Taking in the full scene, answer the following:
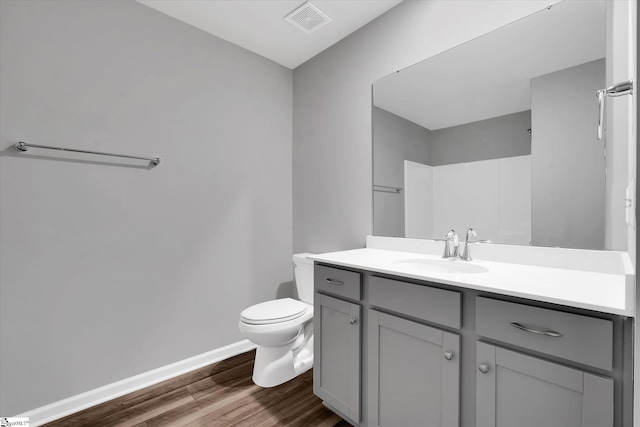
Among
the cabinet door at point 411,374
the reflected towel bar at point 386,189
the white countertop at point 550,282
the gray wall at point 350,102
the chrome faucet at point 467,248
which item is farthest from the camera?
the reflected towel bar at point 386,189

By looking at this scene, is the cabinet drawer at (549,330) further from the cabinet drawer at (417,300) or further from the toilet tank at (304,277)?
the toilet tank at (304,277)

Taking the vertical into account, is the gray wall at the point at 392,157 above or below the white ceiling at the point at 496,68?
below

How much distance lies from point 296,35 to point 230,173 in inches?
45.9

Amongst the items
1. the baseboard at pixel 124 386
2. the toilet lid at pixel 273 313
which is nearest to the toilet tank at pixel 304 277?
the toilet lid at pixel 273 313

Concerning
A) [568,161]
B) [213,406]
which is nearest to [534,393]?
[568,161]

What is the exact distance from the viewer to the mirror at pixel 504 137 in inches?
48.6

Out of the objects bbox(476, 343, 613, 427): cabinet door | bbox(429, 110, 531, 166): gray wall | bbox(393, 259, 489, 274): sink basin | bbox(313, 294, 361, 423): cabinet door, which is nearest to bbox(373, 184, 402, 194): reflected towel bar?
bbox(429, 110, 531, 166): gray wall

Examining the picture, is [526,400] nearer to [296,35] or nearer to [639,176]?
[639,176]

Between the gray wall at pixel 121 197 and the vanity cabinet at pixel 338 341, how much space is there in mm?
1008

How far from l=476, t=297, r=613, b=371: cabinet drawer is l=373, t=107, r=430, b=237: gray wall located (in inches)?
36.6

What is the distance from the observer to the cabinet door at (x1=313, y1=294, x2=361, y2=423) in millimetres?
1404

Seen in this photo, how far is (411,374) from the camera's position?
1.18 meters

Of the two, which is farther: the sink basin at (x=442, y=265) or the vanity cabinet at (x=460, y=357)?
the sink basin at (x=442, y=265)

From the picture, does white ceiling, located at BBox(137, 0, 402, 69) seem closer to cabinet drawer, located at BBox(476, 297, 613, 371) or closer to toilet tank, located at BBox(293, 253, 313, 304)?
toilet tank, located at BBox(293, 253, 313, 304)
